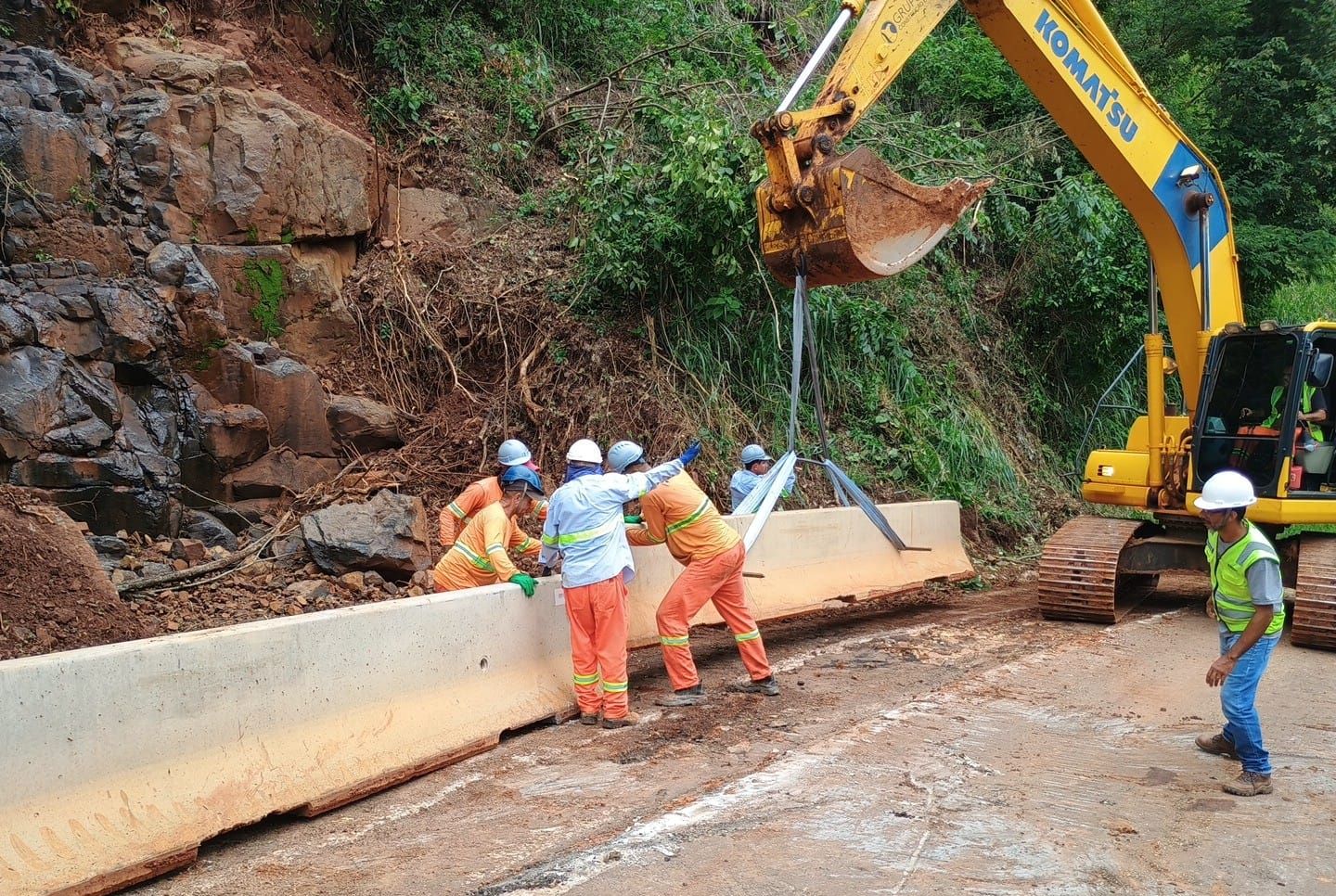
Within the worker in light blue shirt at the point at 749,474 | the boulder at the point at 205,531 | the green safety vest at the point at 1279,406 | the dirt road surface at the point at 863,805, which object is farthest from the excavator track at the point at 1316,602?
the boulder at the point at 205,531

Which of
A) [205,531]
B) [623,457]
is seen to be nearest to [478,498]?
[623,457]

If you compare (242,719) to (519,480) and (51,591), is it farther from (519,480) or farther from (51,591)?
(51,591)

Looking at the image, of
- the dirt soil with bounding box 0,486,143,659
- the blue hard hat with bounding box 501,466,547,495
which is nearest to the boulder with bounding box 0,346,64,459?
the dirt soil with bounding box 0,486,143,659

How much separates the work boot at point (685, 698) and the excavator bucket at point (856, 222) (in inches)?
111

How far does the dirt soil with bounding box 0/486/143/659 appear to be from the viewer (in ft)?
23.5

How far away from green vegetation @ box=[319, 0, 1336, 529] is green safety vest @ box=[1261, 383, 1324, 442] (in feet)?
15.7

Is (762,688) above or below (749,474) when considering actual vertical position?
below

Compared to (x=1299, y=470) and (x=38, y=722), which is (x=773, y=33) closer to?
(x=1299, y=470)

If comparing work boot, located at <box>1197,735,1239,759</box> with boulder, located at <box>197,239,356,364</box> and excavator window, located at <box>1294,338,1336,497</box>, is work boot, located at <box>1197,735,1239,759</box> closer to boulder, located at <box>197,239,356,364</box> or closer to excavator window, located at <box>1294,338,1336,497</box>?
excavator window, located at <box>1294,338,1336,497</box>

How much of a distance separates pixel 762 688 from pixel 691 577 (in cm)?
88

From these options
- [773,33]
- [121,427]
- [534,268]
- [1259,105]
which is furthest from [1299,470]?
[773,33]

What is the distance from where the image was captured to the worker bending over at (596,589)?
256 inches

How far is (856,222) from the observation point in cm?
712

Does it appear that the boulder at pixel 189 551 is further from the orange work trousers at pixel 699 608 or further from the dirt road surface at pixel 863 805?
the orange work trousers at pixel 699 608
